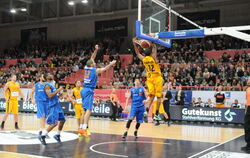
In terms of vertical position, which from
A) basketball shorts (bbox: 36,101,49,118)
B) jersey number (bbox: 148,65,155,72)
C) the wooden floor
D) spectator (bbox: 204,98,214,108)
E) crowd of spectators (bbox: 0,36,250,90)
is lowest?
the wooden floor

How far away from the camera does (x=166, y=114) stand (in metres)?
15.2

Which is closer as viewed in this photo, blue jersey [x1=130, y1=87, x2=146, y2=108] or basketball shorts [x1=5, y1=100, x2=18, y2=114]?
blue jersey [x1=130, y1=87, x2=146, y2=108]

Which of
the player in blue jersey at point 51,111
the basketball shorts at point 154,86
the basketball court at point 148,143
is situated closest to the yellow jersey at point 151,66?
the basketball shorts at point 154,86

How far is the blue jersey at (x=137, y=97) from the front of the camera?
1081cm

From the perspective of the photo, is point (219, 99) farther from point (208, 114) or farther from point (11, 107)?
point (11, 107)

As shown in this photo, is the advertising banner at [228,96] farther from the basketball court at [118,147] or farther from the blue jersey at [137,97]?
the blue jersey at [137,97]

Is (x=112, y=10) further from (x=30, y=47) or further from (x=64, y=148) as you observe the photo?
(x=64, y=148)

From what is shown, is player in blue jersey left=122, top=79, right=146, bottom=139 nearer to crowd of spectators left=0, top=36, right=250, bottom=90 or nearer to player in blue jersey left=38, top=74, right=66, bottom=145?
player in blue jersey left=38, top=74, right=66, bottom=145

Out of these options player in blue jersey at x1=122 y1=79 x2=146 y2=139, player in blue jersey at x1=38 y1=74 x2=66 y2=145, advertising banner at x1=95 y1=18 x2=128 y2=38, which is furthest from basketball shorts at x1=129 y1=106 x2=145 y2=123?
advertising banner at x1=95 y1=18 x2=128 y2=38

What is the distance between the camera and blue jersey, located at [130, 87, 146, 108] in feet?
35.5

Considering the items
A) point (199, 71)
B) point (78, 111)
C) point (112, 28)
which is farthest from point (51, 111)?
point (112, 28)

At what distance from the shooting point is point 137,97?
10891 millimetres

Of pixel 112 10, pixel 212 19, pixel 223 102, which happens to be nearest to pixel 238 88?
pixel 223 102

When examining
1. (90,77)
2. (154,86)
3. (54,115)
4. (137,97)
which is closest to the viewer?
(154,86)
